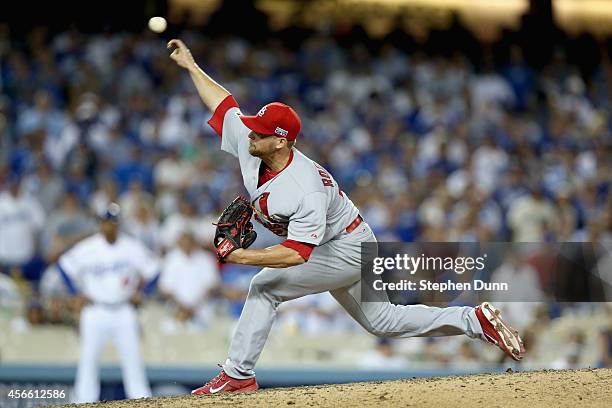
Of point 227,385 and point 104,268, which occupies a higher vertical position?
point 104,268

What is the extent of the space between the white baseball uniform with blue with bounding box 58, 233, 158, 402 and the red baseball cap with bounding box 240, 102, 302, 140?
4.00m

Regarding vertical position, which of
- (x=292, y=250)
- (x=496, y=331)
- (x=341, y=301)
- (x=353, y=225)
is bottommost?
(x=496, y=331)

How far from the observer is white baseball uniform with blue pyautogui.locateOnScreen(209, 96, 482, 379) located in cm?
482

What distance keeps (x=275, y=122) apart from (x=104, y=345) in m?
4.28

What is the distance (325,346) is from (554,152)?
5.00m

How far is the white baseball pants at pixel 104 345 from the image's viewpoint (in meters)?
8.12

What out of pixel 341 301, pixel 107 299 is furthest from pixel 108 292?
pixel 341 301

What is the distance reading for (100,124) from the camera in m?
11.2

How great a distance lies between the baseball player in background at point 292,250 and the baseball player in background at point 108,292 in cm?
320

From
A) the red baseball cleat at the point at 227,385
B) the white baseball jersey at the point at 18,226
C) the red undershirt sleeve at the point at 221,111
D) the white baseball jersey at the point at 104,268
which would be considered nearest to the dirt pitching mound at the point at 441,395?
the red baseball cleat at the point at 227,385

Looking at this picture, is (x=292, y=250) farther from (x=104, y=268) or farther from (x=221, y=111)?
(x=104, y=268)

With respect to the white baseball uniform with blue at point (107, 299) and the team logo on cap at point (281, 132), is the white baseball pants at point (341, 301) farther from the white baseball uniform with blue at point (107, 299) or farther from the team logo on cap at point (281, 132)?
the white baseball uniform with blue at point (107, 299)

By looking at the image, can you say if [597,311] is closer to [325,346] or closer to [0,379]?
[325,346]

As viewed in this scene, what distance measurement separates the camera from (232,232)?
476cm
